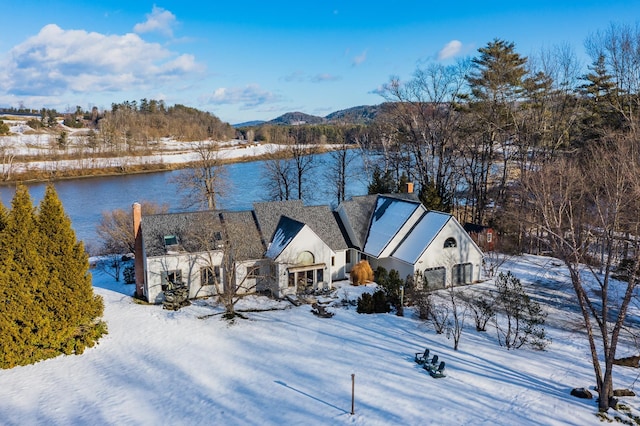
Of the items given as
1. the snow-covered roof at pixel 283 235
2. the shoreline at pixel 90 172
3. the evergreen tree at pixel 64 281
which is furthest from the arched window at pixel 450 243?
the shoreline at pixel 90 172

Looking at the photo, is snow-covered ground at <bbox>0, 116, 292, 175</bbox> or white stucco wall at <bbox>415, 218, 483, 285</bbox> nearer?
white stucco wall at <bbox>415, 218, 483, 285</bbox>

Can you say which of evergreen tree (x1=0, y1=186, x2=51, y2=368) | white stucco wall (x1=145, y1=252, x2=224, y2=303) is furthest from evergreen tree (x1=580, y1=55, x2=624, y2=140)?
evergreen tree (x1=0, y1=186, x2=51, y2=368)

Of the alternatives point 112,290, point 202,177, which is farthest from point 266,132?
point 112,290

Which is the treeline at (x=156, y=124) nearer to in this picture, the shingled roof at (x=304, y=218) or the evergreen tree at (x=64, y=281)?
the shingled roof at (x=304, y=218)

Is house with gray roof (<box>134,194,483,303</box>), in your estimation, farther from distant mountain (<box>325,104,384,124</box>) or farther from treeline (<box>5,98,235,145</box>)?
treeline (<box>5,98,235,145</box>)

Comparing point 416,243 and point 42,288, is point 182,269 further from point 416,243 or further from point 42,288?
point 416,243

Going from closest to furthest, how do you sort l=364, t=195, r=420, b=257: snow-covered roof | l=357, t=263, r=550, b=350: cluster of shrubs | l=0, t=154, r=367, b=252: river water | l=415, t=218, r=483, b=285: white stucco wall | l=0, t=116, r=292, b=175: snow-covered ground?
1. l=357, t=263, r=550, b=350: cluster of shrubs
2. l=415, t=218, r=483, b=285: white stucco wall
3. l=364, t=195, r=420, b=257: snow-covered roof
4. l=0, t=154, r=367, b=252: river water
5. l=0, t=116, r=292, b=175: snow-covered ground

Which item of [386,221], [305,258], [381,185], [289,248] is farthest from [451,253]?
[381,185]
